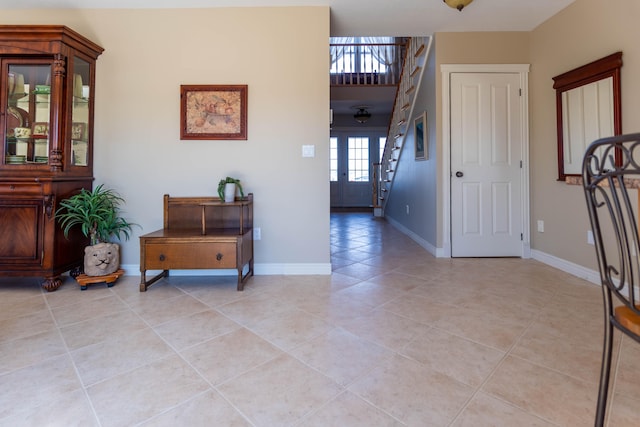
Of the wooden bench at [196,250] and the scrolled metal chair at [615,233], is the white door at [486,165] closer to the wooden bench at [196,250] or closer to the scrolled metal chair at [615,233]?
the wooden bench at [196,250]

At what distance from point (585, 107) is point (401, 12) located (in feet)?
6.05

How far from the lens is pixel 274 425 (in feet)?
3.68

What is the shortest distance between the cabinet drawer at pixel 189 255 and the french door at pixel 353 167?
719cm

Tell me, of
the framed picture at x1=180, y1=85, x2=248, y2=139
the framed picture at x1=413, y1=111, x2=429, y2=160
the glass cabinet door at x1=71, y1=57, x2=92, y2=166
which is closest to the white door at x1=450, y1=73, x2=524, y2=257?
the framed picture at x1=413, y1=111, x2=429, y2=160

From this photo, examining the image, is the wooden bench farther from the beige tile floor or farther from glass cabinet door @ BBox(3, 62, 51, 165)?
glass cabinet door @ BBox(3, 62, 51, 165)

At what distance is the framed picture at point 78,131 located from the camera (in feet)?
9.16

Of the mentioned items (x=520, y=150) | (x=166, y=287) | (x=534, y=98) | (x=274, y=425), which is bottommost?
(x=274, y=425)

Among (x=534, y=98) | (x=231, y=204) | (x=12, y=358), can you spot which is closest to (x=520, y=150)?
(x=534, y=98)

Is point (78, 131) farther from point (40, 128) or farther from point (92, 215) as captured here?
point (92, 215)

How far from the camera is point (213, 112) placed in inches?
117

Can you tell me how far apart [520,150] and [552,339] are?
8.10 feet

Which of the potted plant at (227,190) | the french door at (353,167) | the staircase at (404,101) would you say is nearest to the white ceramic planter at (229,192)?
the potted plant at (227,190)

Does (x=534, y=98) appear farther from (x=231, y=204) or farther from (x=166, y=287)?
(x=166, y=287)

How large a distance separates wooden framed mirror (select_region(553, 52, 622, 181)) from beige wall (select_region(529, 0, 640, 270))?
68 mm
